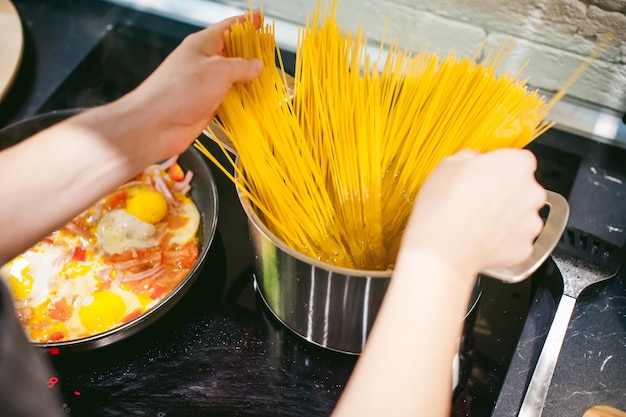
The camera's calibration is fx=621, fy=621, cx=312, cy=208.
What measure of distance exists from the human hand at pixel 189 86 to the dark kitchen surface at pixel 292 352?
0.66 feet

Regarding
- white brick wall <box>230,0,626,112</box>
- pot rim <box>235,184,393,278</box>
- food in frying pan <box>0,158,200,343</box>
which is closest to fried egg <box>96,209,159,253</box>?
food in frying pan <box>0,158,200,343</box>

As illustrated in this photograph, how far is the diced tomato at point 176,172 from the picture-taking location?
833 mm

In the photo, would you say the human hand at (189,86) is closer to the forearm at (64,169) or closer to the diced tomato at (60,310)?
the forearm at (64,169)

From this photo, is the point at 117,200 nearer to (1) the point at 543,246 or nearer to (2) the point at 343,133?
(2) the point at 343,133

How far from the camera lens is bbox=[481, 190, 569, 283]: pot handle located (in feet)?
1.64

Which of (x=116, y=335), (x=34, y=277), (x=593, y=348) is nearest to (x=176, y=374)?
(x=116, y=335)

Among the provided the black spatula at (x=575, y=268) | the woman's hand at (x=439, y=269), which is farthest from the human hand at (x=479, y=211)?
the black spatula at (x=575, y=268)

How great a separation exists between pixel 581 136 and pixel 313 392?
53cm

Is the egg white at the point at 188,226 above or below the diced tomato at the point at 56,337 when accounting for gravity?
above

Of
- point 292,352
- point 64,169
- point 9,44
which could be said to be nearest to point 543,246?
point 292,352

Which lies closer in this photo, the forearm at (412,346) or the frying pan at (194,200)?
the forearm at (412,346)

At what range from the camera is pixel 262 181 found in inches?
23.5

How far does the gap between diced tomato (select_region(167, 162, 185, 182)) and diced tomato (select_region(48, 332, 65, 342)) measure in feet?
0.81

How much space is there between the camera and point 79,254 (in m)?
0.77
